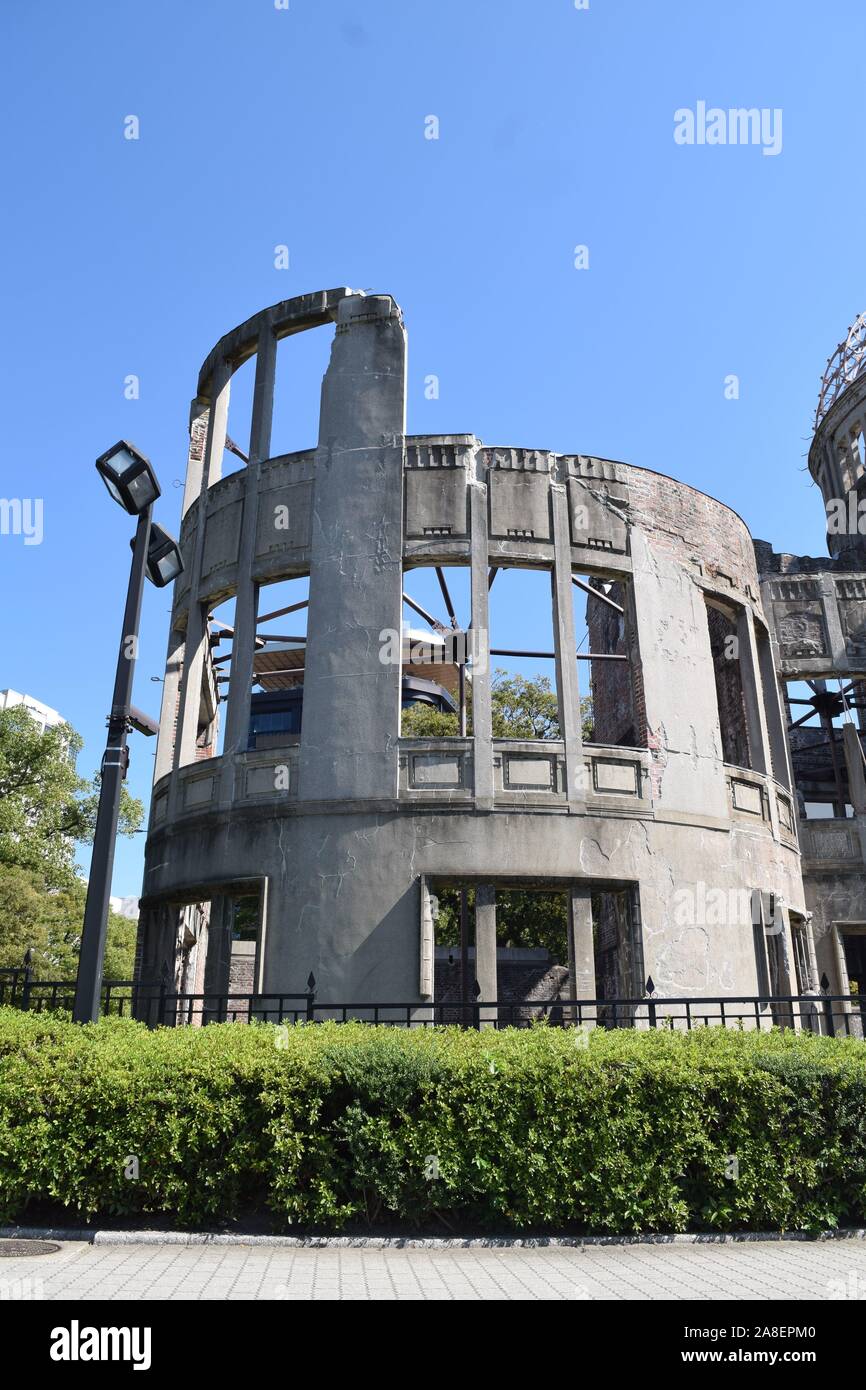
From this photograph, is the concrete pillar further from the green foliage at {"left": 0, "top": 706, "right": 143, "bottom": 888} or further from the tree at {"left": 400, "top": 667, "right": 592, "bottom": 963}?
the green foliage at {"left": 0, "top": 706, "right": 143, "bottom": 888}

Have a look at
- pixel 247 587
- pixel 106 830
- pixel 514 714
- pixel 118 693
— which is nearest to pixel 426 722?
pixel 514 714

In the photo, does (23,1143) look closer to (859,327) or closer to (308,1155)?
(308,1155)

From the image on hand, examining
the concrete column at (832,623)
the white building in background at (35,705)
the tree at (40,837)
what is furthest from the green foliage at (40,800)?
the white building in background at (35,705)

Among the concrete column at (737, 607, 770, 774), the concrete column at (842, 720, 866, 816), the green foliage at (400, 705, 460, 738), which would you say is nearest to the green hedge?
the concrete column at (737, 607, 770, 774)

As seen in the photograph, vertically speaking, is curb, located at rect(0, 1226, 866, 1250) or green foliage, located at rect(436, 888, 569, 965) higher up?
green foliage, located at rect(436, 888, 569, 965)

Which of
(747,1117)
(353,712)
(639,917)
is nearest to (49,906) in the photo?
(353,712)

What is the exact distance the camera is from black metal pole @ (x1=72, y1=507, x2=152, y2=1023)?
7.83 metres

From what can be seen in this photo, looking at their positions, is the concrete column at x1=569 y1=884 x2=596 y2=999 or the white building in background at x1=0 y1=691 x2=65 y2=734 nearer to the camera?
the concrete column at x1=569 y1=884 x2=596 y2=999

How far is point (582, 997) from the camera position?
13.5 m

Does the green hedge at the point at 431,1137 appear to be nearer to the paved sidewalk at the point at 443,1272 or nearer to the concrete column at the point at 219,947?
the paved sidewalk at the point at 443,1272

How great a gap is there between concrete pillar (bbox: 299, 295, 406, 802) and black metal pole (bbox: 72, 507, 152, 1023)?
554 centimetres

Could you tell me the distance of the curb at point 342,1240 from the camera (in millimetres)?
6309

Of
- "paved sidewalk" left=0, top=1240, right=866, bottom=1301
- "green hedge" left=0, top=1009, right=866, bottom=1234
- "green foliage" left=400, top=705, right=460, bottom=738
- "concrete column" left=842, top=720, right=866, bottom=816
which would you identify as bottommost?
"paved sidewalk" left=0, top=1240, right=866, bottom=1301

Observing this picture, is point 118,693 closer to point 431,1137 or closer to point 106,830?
point 106,830
